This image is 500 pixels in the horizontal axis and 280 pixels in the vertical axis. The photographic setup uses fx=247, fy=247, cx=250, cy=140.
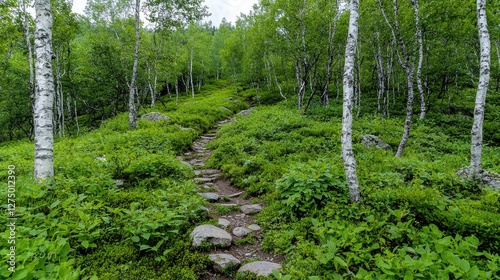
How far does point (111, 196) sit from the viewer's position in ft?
19.9

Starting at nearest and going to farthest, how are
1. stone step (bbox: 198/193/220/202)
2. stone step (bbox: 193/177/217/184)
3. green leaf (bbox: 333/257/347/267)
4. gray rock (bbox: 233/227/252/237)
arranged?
green leaf (bbox: 333/257/347/267) < gray rock (bbox: 233/227/252/237) < stone step (bbox: 198/193/220/202) < stone step (bbox: 193/177/217/184)

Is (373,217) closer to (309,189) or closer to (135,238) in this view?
(309,189)

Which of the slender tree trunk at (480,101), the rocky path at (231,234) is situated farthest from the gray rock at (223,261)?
the slender tree trunk at (480,101)

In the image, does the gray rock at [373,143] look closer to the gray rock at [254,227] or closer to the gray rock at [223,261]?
the gray rock at [254,227]

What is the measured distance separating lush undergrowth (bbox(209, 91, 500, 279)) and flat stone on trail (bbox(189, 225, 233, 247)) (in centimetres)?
90

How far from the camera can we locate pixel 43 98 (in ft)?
20.3

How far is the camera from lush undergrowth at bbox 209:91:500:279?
3.90m

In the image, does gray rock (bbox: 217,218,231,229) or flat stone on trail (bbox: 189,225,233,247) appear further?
gray rock (bbox: 217,218,231,229)

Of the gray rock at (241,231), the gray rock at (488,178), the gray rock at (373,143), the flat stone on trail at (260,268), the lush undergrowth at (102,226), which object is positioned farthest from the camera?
the gray rock at (373,143)

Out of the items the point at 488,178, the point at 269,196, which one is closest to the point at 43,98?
the point at 269,196

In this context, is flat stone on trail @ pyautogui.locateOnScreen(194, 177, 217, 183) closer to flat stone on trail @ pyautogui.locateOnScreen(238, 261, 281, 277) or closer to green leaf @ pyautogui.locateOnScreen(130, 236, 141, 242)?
green leaf @ pyautogui.locateOnScreen(130, 236, 141, 242)

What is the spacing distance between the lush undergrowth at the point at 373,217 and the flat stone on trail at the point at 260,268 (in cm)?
32

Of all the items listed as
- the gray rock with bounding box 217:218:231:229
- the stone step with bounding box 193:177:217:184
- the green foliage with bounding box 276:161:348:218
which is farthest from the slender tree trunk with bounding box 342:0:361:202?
the stone step with bounding box 193:177:217:184

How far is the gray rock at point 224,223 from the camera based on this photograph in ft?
20.0
